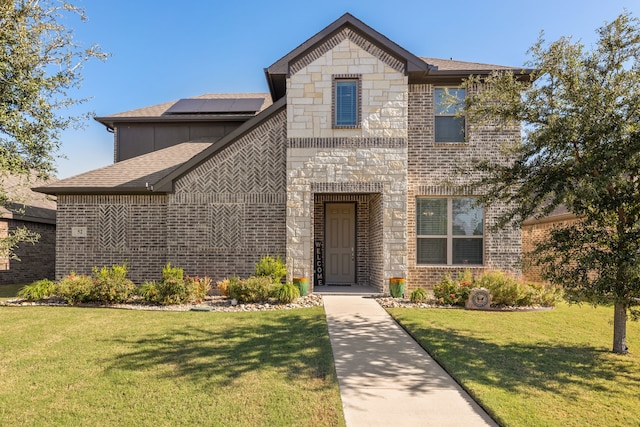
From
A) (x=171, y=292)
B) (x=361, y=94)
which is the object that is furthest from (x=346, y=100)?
(x=171, y=292)

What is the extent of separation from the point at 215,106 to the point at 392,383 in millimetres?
13693

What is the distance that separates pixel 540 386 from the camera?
442 cm

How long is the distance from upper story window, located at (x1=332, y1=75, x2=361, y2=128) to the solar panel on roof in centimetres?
520

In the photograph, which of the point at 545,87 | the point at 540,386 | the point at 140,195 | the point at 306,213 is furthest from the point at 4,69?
the point at 540,386

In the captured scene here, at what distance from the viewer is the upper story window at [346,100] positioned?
10844 millimetres

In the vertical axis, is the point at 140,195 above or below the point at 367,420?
above

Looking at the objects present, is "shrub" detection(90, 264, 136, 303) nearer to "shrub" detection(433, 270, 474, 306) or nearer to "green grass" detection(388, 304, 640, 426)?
"green grass" detection(388, 304, 640, 426)

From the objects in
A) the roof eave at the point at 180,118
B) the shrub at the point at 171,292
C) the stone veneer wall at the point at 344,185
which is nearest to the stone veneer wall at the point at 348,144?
the stone veneer wall at the point at 344,185

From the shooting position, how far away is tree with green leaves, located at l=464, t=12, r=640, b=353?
526 cm

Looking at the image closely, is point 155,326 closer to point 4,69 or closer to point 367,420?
point 367,420

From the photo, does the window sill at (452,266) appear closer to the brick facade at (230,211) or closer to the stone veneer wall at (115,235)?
the brick facade at (230,211)

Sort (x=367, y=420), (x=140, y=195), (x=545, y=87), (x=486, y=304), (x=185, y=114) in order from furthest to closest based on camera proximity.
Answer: (x=185, y=114), (x=140, y=195), (x=486, y=304), (x=545, y=87), (x=367, y=420)

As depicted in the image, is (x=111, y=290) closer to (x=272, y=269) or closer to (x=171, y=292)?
(x=171, y=292)

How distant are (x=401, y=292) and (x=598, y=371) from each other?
544cm
